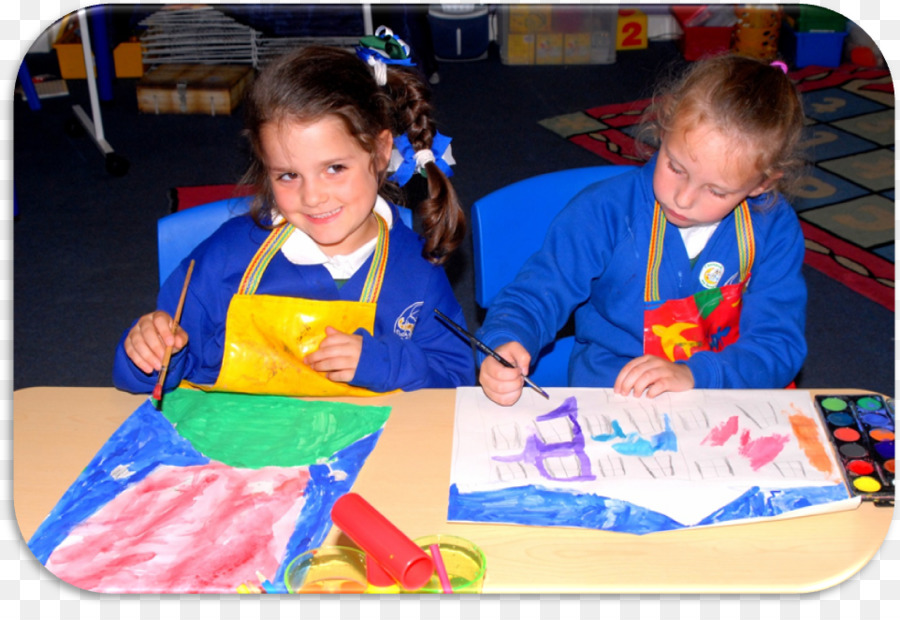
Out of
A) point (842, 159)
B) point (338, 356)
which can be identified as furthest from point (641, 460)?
point (842, 159)

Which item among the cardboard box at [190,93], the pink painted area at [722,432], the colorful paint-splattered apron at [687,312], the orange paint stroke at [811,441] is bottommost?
the cardboard box at [190,93]

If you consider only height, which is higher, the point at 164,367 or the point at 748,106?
the point at 748,106

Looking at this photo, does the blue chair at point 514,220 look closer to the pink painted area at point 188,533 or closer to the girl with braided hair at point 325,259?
the girl with braided hair at point 325,259

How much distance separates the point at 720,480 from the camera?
3.06 feet

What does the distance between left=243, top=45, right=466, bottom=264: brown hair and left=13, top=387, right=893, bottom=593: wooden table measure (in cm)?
41

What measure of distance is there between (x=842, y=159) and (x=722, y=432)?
8.70 ft

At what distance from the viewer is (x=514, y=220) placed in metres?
1.41

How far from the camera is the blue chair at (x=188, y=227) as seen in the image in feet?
4.34

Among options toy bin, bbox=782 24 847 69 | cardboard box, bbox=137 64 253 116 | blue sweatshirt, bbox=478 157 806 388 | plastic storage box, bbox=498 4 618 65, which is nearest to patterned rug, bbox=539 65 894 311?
toy bin, bbox=782 24 847 69

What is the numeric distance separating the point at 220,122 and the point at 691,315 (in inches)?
116

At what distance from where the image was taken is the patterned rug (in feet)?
8.95

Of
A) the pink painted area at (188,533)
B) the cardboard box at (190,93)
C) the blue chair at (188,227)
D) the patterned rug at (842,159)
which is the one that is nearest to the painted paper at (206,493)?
the pink painted area at (188,533)

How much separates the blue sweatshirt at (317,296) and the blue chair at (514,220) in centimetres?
11

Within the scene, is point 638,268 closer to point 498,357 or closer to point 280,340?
point 498,357
